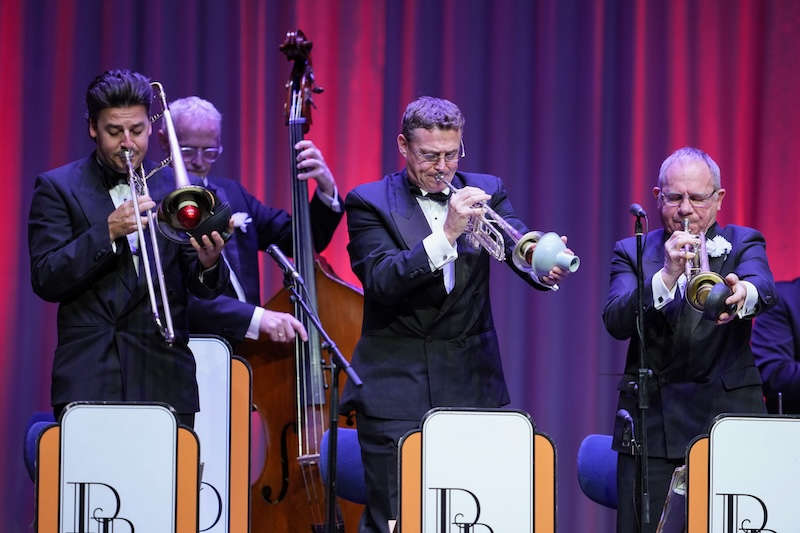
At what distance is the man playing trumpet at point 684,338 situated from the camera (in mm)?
3674

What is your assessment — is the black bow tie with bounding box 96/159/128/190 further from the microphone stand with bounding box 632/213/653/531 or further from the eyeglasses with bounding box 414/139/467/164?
the microphone stand with bounding box 632/213/653/531

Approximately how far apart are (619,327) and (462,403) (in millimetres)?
561

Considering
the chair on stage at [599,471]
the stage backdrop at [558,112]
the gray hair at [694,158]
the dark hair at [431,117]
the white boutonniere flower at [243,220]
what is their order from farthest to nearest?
the stage backdrop at [558,112]
the white boutonniere flower at [243,220]
the chair on stage at [599,471]
the gray hair at [694,158]
the dark hair at [431,117]

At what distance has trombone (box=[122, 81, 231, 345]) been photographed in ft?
11.0

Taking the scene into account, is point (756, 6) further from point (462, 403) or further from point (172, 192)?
point (172, 192)

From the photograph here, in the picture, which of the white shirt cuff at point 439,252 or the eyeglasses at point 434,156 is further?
the eyeglasses at point 434,156

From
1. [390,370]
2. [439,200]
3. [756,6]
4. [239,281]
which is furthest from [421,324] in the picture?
[756,6]

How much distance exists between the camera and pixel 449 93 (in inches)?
228

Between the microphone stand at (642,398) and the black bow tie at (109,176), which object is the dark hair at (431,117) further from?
the black bow tie at (109,176)

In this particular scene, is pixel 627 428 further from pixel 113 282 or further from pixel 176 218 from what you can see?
pixel 113 282

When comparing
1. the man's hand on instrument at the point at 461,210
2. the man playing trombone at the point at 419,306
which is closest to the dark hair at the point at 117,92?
the man playing trombone at the point at 419,306

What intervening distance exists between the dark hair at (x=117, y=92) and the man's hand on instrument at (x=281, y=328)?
114 centimetres

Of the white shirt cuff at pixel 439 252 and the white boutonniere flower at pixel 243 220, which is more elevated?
the white boutonniere flower at pixel 243 220

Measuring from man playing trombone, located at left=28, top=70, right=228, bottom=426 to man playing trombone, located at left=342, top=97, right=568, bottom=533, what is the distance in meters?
0.51
